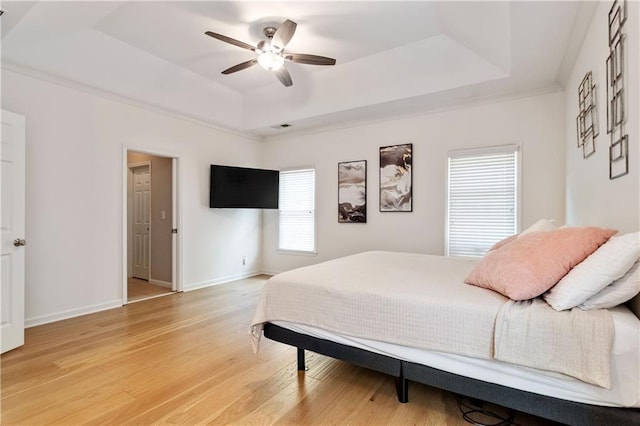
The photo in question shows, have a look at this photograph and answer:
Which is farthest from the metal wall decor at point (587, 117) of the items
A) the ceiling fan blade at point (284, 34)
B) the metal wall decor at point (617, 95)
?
the ceiling fan blade at point (284, 34)

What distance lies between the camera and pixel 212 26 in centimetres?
331

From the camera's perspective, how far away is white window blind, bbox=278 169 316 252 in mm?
5504

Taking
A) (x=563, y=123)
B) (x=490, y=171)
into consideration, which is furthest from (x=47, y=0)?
(x=563, y=123)

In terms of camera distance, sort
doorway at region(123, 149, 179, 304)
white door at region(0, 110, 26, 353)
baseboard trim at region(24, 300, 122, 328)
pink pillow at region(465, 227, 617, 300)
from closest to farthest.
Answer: pink pillow at region(465, 227, 617, 300) < white door at region(0, 110, 26, 353) < baseboard trim at region(24, 300, 122, 328) < doorway at region(123, 149, 179, 304)

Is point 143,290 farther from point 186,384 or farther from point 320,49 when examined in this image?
point 320,49

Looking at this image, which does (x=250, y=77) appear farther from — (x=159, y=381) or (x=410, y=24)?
(x=159, y=381)

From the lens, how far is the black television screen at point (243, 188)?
196 inches

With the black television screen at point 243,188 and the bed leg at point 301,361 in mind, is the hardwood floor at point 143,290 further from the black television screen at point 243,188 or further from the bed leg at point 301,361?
the bed leg at point 301,361

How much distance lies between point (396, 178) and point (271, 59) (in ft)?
7.90

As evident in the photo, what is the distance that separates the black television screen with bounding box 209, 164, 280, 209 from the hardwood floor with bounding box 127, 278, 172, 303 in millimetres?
1450

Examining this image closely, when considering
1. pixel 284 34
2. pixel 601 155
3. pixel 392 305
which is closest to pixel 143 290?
pixel 284 34

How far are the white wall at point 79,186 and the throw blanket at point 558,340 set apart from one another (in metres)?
4.14

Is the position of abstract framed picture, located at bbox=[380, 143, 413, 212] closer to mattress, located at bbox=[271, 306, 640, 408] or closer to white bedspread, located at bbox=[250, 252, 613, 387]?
white bedspread, located at bbox=[250, 252, 613, 387]

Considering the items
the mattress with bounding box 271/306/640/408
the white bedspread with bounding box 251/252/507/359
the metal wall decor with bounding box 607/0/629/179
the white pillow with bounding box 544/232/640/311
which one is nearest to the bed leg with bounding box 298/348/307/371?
the white bedspread with bounding box 251/252/507/359
